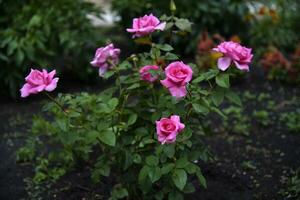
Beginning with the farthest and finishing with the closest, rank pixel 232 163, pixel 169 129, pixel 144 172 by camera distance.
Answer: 1. pixel 232 163
2. pixel 144 172
3. pixel 169 129

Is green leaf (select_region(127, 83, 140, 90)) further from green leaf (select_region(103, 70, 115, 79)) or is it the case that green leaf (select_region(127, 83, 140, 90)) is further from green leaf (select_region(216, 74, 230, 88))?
green leaf (select_region(216, 74, 230, 88))

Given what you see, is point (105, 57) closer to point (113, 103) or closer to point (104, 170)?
point (113, 103)

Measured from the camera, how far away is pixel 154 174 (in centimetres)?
245

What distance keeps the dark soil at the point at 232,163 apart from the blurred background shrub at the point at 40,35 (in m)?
0.40

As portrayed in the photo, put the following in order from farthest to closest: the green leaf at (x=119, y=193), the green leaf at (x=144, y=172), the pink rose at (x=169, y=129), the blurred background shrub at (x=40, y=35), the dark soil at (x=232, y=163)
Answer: the blurred background shrub at (x=40, y=35)
the dark soil at (x=232, y=163)
the green leaf at (x=119, y=193)
the green leaf at (x=144, y=172)
the pink rose at (x=169, y=129)

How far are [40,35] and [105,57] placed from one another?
6.63 feet

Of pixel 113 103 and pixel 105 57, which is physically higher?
pixel 105 57

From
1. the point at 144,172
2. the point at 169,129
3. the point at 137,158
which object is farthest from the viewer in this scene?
the point at 137,158

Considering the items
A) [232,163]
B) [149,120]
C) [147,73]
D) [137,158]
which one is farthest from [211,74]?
[232,163]

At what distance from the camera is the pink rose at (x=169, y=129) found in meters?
2.26

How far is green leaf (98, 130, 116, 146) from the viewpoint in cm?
246

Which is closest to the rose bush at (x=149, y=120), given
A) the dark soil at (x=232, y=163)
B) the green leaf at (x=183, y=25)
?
the green leaf at (x=183, y=25)

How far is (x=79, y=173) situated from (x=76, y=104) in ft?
2.84

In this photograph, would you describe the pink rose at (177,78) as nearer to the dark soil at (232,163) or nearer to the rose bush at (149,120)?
the rose bush at (149,120)
